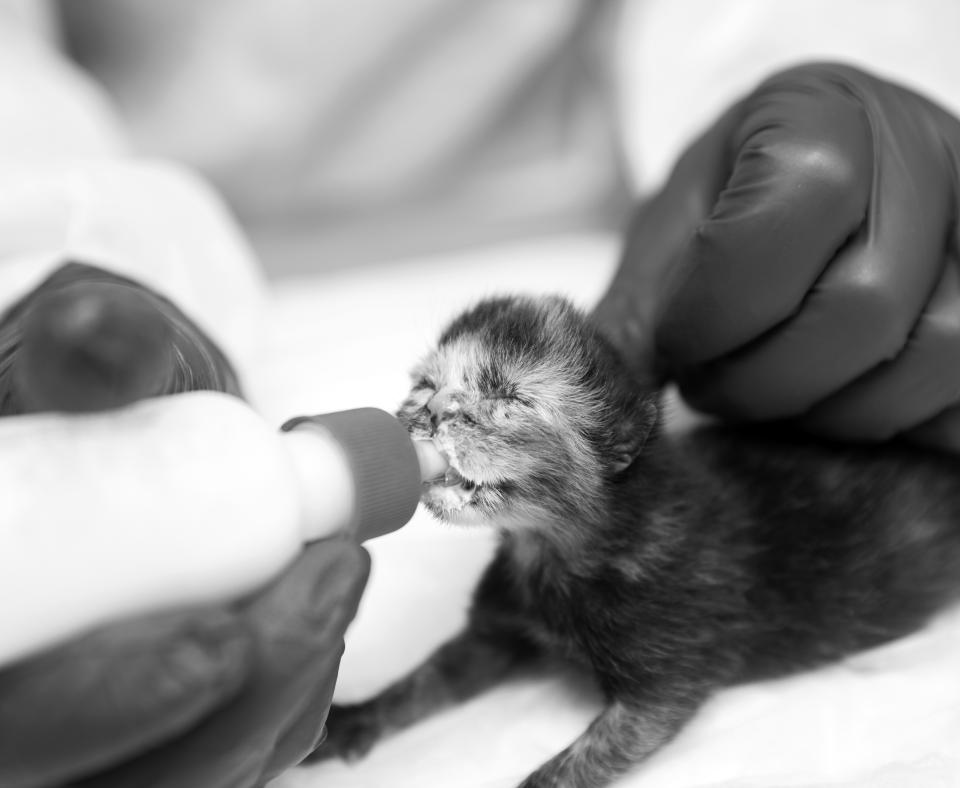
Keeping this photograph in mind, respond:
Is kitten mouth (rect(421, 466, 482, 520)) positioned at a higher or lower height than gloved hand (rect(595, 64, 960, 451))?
lower

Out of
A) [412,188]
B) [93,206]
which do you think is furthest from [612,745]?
[412,188]

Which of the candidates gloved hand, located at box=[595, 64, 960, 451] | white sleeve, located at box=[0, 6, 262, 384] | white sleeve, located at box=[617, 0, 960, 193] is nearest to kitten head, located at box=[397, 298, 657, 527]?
gloved hand, located at box=[595, 64, 960, 451]

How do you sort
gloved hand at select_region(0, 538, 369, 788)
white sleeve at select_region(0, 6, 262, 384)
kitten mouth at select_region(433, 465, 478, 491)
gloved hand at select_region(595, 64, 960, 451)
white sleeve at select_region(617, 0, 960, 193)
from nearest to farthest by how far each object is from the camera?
gloved hand at select_region(0, 538, 369, 788), kitten mouth at select_region(433, 465, 478, 491), gloved hand at select_region(595, 64, 960, 451), white sleeve at select_region(0, 6, 262, 384), white sleeve at select_region(617, 0, 960, 193)

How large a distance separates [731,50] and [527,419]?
3.89ft

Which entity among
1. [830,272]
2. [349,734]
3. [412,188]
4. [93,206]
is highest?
[830,272]

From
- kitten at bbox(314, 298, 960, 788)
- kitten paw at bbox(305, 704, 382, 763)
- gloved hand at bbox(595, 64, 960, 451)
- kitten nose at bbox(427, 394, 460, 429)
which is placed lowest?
kitten paw at bbox(305, 704, 382, 763)

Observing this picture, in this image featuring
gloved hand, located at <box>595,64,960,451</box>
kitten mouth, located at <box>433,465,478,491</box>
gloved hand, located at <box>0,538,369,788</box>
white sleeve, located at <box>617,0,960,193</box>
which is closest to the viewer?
gloved hand, located at <box>0,538,369,788</box>

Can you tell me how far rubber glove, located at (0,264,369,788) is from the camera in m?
0.54

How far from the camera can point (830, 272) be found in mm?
992

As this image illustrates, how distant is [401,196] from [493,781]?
1445 millimetres

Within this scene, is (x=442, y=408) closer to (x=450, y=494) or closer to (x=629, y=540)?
(x=450, y=494)

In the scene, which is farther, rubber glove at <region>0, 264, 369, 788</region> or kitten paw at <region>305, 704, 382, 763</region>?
kitten paw at <region>305, 704, 382, 763</region>

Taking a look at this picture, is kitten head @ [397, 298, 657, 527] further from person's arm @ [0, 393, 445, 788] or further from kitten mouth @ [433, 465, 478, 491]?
person's arm @ [0, 393, 445, 788]

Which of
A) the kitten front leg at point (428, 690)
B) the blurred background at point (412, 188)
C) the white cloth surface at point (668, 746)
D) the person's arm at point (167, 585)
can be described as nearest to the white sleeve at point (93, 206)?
the blurred background at point (412, 188)
